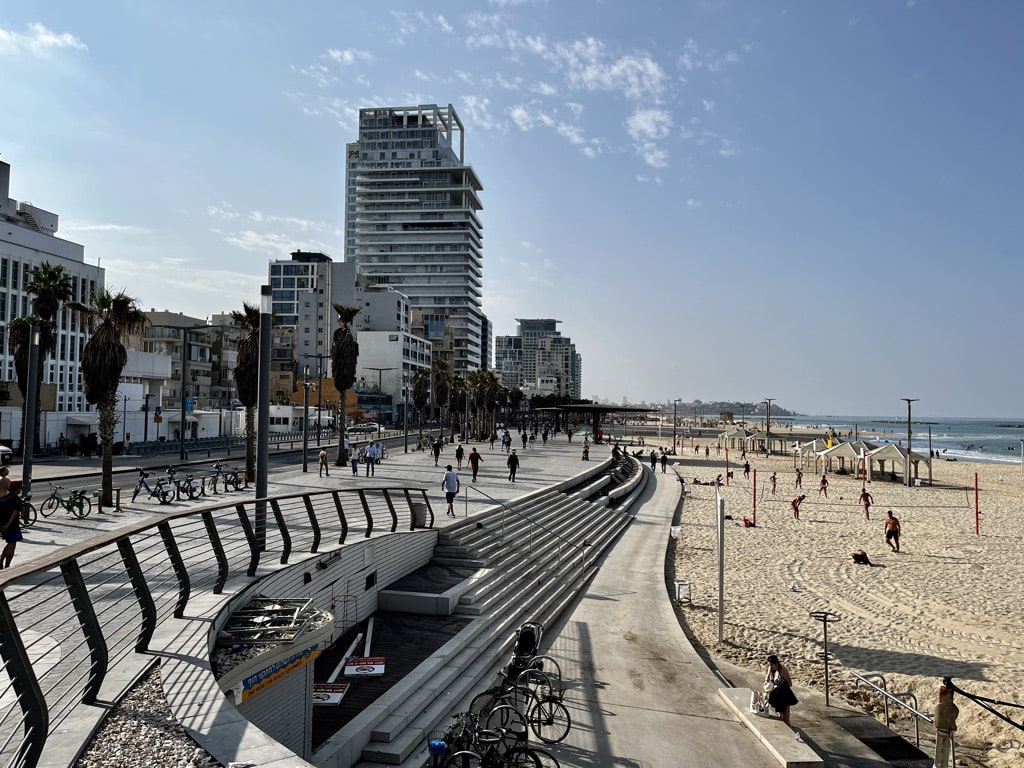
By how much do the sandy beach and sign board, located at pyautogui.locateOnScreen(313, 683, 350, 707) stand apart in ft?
27.1

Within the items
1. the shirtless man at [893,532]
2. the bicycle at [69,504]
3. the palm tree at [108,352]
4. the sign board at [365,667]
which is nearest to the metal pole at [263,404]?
the sign board at [365,667]

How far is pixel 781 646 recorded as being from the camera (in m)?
14.2

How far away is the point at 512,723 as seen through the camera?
8.22 m

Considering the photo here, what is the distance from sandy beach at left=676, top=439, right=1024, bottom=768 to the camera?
41.0 ft

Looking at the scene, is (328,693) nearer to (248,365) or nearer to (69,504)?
(69,504)

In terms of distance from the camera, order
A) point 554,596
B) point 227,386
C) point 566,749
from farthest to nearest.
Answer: point 227,386, point 554,596, point 566,749

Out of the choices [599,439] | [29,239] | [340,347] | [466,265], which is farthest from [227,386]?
[466,265]

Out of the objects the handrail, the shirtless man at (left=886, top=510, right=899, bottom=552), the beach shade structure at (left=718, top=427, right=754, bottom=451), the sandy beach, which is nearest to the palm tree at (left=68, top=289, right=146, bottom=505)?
the sandy beach

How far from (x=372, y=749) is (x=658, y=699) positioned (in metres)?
4.88

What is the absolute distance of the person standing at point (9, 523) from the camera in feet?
34.4

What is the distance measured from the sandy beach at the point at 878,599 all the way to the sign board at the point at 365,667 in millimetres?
7565

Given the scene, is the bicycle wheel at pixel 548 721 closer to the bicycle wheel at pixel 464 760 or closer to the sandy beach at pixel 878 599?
the bicycle wheel at pixel 464 760

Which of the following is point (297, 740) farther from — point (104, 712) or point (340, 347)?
point (340, 347)

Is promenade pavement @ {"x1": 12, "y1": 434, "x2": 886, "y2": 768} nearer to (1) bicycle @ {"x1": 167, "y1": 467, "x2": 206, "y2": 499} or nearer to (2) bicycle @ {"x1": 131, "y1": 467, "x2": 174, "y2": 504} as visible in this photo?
(2) bicycle @ {"x1": 131, "y1": 467, "x2": 174, "y2": 504}
